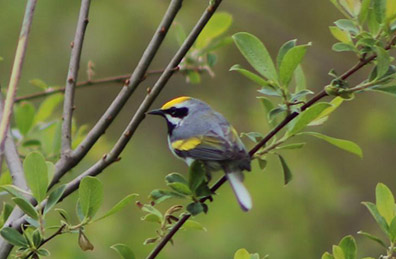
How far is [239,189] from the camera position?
2.38m

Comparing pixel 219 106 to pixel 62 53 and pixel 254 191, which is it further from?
pixel 62 53

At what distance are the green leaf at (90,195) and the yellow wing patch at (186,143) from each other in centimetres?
69

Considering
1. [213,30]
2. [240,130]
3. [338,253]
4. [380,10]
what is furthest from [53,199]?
[240,130]

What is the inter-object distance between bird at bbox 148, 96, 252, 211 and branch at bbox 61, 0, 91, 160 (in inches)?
17.1

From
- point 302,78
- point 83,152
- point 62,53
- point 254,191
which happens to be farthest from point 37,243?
point 62,53

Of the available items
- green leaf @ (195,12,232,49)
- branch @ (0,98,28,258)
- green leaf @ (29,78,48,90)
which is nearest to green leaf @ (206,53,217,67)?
green leaf @ (195,12,232,49)

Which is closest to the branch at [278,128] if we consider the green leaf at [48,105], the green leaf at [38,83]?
the green leaf at [38,83]

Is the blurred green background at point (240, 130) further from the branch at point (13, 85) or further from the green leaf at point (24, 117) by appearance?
the branch at point (13, 85)

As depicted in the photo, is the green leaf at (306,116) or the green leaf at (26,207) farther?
the green leaf at (306,116)

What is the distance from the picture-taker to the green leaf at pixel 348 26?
6.70ft

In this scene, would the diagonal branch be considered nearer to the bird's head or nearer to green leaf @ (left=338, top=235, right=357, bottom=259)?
green leaf @ (left=338, top=235, right=357, bottom=259)

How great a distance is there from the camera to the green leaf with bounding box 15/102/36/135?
129 inches

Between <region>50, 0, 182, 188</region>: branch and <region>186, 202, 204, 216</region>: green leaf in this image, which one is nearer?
<region>186, 202, 204, 216</region>: green leaf

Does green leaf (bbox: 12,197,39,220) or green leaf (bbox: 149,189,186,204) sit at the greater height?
green leaf (bbox: 12,197,39,220)
